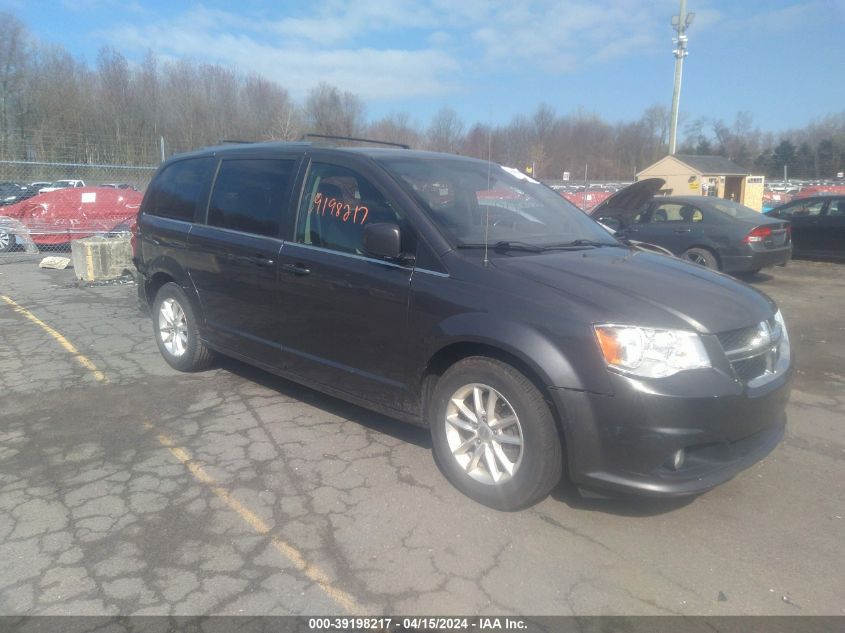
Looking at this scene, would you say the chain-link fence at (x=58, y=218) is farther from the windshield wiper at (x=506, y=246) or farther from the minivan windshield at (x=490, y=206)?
the windshield wiper at (x=506, y=246)

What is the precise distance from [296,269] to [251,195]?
852 millimetres

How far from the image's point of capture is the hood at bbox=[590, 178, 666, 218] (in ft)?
25.9

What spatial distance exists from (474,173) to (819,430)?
2.98m

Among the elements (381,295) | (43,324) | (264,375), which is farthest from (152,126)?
(381,295)

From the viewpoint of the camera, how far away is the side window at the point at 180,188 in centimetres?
514

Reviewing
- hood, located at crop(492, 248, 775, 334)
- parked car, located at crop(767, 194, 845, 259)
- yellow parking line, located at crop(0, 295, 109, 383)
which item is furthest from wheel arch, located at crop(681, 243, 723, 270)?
yellow parking line, located at crop(0, 295, 109, 383)

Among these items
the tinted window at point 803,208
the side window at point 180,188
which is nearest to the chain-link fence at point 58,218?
the side window at point 180,188

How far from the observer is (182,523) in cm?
319

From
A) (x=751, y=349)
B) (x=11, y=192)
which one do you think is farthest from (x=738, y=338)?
(x=11, y=192)

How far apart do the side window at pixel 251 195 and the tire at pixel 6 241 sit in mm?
10797

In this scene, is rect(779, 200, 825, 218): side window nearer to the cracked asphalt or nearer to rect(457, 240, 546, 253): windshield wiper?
the cracked asphalt

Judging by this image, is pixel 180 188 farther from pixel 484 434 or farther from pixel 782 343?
pixel 782 343

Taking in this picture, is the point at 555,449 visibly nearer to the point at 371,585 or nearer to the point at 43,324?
the point at 371,585

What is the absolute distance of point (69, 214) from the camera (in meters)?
13.8
